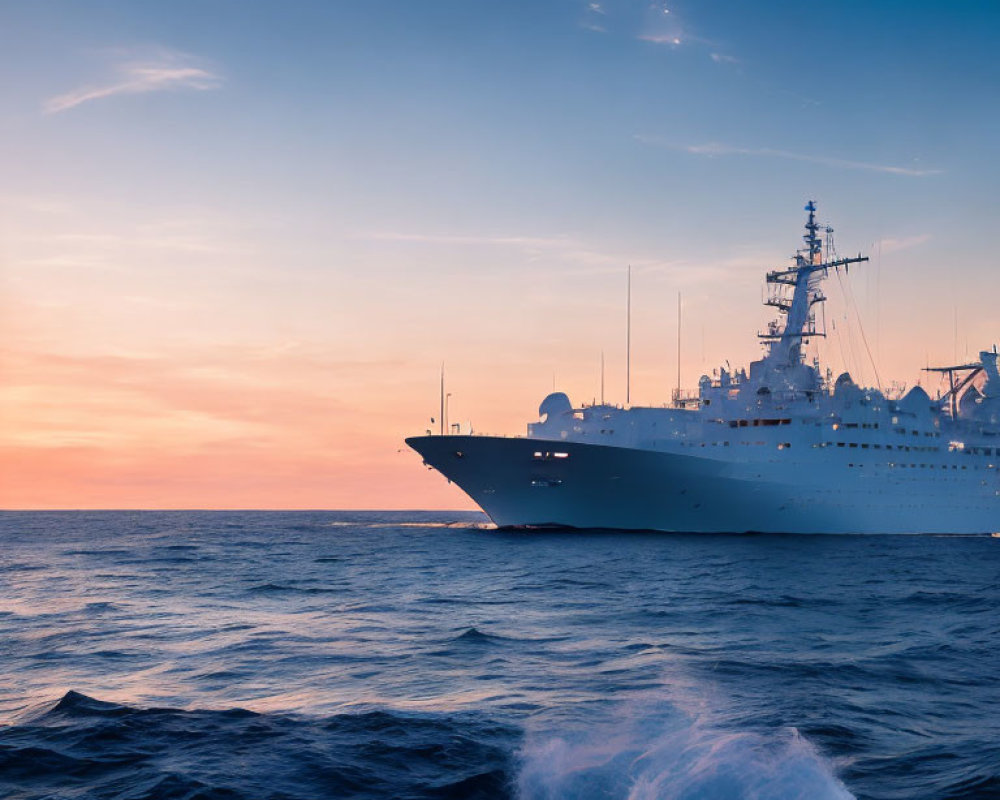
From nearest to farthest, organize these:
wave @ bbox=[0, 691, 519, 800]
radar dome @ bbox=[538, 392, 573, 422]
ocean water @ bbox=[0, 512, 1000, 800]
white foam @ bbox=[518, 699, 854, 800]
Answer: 1. white foam @ bbox=[518, 699, 854, 800]
2. wave @ bbox=[0, 691, 519, 800]
3. ocean water @ bbox=[0, 512, 1000, 800]
4. radar dome @ bbox=[538, 392, 573, 422]

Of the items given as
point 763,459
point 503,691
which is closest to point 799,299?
point 763,459

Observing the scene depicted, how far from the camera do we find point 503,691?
16.2m

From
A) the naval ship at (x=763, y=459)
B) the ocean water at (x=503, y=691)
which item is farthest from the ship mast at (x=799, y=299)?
the ocean water at (x=503, y=691)

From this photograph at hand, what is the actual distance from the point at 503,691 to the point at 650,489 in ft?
153

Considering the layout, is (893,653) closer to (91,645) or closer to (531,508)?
(91,645)

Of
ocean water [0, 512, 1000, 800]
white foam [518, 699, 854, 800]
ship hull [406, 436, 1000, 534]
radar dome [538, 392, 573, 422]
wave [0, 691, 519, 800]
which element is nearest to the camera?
white foam [518, 699, 854, 800]

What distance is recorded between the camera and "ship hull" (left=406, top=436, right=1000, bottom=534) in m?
60.3

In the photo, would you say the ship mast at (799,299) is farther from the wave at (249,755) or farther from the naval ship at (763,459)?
the wave at (249,755)

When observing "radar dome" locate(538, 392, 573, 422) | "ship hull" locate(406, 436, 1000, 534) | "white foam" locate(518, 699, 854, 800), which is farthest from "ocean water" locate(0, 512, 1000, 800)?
"radar dome" locate(538, 392, 573, 422)

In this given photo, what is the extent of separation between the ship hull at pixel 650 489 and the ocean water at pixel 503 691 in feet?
78.4

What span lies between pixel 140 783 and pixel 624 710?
777 centimetres

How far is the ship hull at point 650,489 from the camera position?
60312 mm

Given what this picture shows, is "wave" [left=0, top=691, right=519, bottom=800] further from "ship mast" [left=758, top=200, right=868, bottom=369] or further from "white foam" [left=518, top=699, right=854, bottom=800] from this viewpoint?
"ship mast" [left=758, top=200, right=868, bottom=369]

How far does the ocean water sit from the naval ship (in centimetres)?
2507
